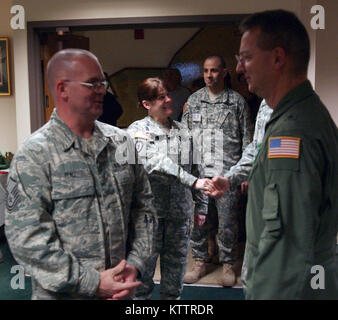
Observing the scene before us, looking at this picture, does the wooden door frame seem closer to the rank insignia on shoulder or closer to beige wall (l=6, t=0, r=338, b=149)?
beige wall (l=6, t=0, r=338, b=149)

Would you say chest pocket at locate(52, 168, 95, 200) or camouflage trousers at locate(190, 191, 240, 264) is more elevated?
chest pocket at locate(52, 168, 95, 200)

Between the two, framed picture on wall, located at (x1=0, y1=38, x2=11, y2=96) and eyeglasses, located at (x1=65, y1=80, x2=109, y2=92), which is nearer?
eyeglasses, located at (x1=65, y1=80, x2=109, y2=92)

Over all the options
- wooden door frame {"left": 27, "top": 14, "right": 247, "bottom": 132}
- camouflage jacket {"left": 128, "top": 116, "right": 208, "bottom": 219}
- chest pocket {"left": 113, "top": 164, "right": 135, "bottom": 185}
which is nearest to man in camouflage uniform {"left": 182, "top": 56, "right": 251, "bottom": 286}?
wooden door frame {"left": 27, "top": 14, "right": 247, "bottom": 132}

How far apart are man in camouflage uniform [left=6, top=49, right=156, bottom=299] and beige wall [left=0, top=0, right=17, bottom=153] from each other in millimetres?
2998

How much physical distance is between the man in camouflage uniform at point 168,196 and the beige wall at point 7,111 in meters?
2.29

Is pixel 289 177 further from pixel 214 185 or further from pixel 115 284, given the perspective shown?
pixel 214 185

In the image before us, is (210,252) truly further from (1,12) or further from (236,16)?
(1,12)

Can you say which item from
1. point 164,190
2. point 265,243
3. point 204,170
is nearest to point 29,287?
point 164,190

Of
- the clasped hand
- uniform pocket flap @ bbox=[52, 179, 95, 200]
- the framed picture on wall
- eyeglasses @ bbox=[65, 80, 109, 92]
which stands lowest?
the clasped hand

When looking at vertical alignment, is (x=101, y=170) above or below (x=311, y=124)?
below

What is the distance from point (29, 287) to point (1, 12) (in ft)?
9.15

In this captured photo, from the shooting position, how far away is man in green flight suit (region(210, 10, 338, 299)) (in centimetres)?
101

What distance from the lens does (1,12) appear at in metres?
3.82
